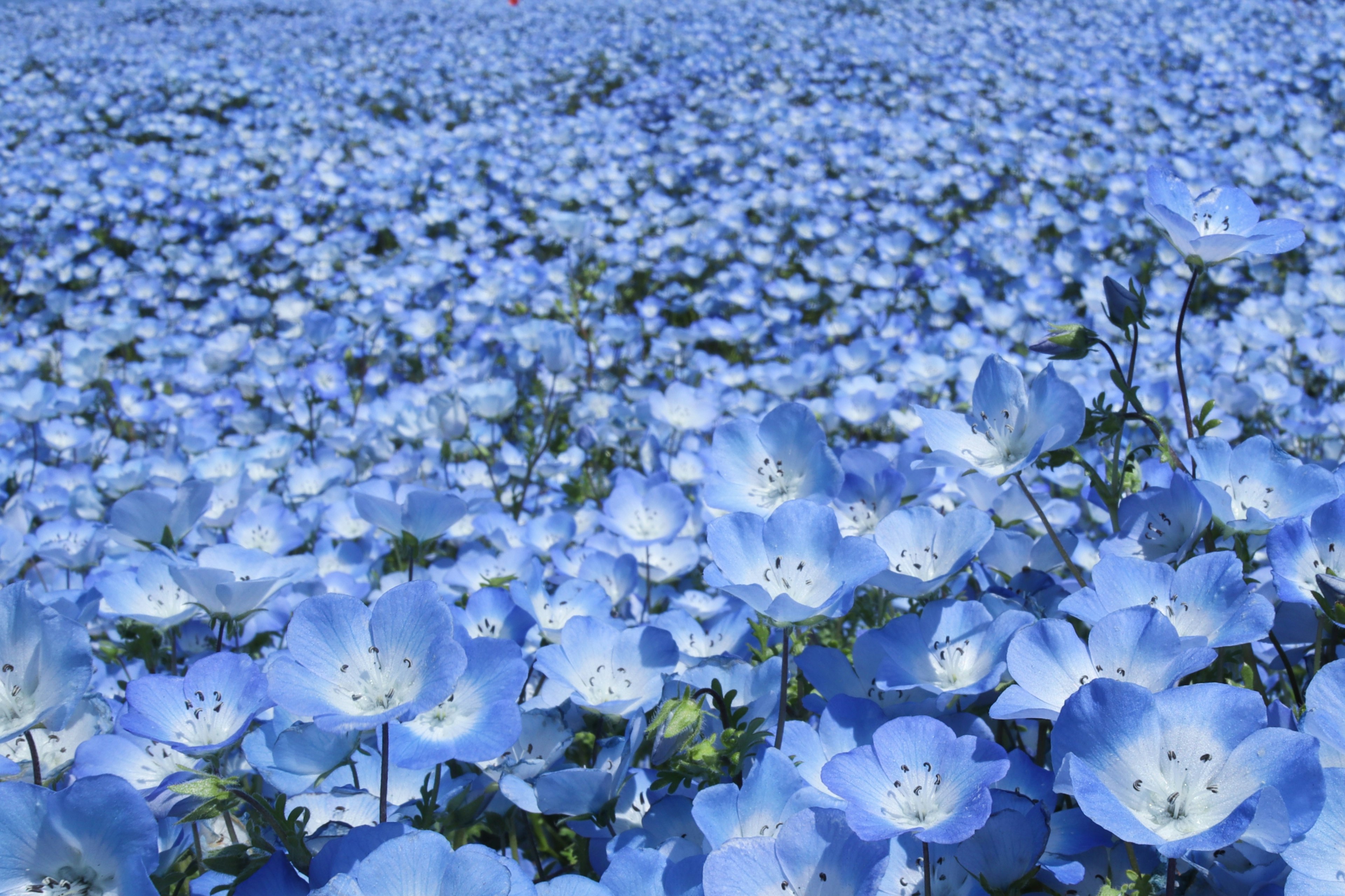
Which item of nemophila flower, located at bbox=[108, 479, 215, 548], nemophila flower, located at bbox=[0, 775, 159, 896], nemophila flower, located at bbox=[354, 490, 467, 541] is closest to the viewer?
nemophila flower, located at bbox=[0, 775, 159, 896]

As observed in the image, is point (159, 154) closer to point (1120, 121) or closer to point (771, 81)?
point (771, 81)

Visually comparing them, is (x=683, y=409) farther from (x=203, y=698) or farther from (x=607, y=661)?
(x=203, y=698)

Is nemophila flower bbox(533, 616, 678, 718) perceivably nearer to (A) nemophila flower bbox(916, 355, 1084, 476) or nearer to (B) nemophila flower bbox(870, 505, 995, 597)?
(B) nemophila flower bbox(870, 505, 995, 597)

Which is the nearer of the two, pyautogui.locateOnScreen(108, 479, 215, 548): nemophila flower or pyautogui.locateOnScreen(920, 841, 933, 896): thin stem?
pyautogui.locateOnScreen(920, 841, 933, 896): thin stem

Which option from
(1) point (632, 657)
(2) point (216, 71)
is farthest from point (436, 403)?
(2) point (216, 71)

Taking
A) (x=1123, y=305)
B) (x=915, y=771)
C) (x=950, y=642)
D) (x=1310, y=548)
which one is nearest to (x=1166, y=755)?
(x=915, y=771)

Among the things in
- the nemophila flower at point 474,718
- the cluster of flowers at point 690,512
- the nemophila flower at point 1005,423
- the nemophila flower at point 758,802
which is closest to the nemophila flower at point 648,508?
the cluster of flowers at point 690,512

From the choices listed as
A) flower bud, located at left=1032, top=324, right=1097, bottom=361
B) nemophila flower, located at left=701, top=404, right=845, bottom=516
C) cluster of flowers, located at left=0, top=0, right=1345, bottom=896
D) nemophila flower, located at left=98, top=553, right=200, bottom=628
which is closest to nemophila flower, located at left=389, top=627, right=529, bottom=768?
cluster of flowers, located at left=0, top=0, right=1345, bottom=896
